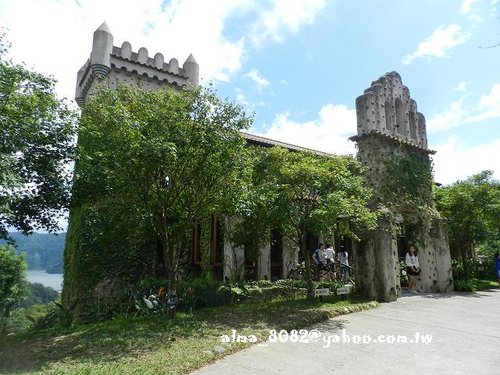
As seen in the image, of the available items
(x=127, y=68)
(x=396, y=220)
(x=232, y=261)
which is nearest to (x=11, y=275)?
(x=127, y=68)

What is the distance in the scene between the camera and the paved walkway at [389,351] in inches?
211

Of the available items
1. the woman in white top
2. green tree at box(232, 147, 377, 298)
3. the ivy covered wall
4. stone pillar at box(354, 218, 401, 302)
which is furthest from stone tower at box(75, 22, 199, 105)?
the woman in white top

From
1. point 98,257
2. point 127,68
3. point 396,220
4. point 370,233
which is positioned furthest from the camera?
point 127,68

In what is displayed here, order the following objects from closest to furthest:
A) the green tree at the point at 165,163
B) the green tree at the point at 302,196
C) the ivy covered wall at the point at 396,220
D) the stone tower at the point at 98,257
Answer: the green tree at the point at 165,163 < the green tree at the point at 302,196 < the ivy covered wall at the point at 396,220 < the stone tower at the point at 98,257

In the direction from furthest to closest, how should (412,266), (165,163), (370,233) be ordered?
1. (412,266)
2. (370,233)
3. (165,163)

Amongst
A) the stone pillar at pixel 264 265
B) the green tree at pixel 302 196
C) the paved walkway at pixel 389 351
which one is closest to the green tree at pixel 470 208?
the paved walkway at pixel 389 351

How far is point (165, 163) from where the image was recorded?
769 cm

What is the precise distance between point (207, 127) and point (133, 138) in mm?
1974

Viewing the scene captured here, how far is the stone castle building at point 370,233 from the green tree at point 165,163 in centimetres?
350

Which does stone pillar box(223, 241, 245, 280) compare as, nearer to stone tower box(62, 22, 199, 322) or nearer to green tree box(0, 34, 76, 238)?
stone tower box(62, 22, 199, 322)

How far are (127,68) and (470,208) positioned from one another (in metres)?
17.2

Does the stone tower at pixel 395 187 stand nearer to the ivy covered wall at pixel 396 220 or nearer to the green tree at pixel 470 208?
the ivy covered wall at pixel 396 220

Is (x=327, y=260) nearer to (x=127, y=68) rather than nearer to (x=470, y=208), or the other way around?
(x=470, y=208)

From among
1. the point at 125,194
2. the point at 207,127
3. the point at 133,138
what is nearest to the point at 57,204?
the point at 125,194
